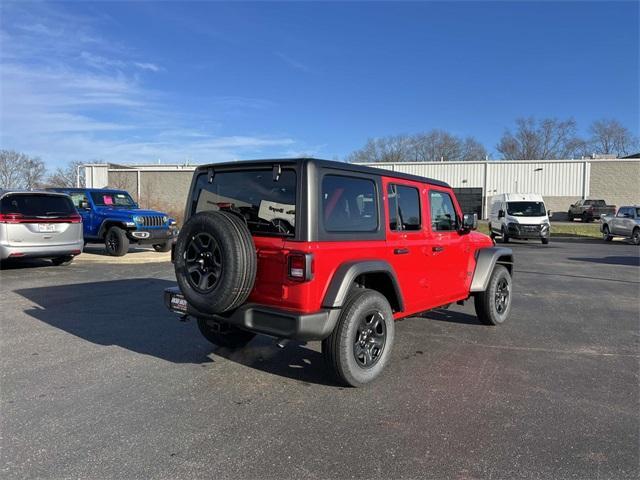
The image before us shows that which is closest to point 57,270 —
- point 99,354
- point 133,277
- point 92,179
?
point 133,277

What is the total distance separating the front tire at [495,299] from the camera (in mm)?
6406

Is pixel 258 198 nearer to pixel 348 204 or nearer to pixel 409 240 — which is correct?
pixel 348 204

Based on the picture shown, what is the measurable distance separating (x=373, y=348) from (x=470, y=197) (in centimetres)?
4148

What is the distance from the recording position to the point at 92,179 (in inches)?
1775

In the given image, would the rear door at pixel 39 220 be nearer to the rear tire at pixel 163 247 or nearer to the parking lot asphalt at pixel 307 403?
the parking lot asphalt at pixel 307 403

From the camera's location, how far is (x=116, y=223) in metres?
13.5

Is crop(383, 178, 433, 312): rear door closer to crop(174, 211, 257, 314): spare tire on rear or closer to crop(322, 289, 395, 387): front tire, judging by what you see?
crop(322, 289, 395, 387): front tire

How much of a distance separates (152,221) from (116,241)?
1.12 m

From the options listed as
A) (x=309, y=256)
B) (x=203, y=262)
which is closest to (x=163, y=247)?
(x=203, y=262)

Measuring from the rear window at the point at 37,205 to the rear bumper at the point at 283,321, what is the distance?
25.8 feet

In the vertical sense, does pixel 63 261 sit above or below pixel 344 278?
below

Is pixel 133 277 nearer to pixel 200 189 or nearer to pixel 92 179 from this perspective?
pixel 200 189

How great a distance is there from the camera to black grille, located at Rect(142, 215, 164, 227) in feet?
44.6

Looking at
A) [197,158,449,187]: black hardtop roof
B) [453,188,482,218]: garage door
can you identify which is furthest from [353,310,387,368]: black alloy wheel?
[453,188,482,218]: garage door
